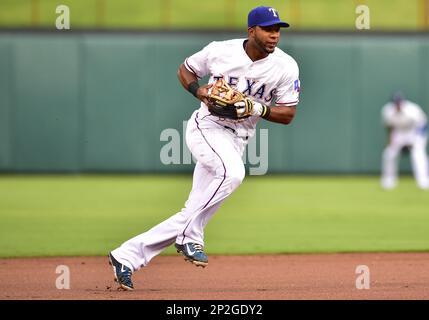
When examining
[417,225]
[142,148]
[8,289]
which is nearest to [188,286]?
[8,289]

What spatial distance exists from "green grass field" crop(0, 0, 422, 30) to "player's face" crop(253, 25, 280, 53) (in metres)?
14.8

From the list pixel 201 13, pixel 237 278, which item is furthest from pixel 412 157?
pixel 237 278

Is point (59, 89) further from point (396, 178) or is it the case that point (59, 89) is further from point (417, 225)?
point (417, 225)

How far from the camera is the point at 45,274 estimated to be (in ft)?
26.0

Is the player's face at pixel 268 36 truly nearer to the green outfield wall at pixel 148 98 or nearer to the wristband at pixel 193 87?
the wristband at pixel 193 87

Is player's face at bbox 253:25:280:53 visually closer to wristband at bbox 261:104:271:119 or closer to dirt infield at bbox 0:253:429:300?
wristband at bbox 261:104:271:119

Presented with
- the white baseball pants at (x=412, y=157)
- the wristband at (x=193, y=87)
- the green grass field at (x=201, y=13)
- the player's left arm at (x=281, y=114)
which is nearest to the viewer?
the player's left arm at (x=281, y=114)

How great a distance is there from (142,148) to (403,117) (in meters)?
5.21

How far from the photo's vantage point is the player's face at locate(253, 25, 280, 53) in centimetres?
680

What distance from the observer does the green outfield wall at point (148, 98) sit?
20.0 meters

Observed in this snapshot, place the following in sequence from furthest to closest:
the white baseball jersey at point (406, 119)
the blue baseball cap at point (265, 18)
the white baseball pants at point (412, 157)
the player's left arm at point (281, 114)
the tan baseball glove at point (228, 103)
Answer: the white baseball jersey at point (406, 119)
the white baseball pants at point (412, 157)
the player's left arm at point (281, 114)
the blue baseball cap at point (265, 18)
the tan baseball glove at point (228, 103)

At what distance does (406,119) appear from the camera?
18.2 m

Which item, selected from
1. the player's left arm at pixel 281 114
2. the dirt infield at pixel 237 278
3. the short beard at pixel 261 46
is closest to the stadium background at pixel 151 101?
the dirt infield at pixel 237 278

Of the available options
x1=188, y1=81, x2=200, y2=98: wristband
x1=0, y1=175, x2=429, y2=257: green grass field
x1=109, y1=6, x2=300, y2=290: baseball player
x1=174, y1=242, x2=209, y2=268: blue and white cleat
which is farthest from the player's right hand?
x1=0, y1=175, x2=429, y2=257: green grass field
